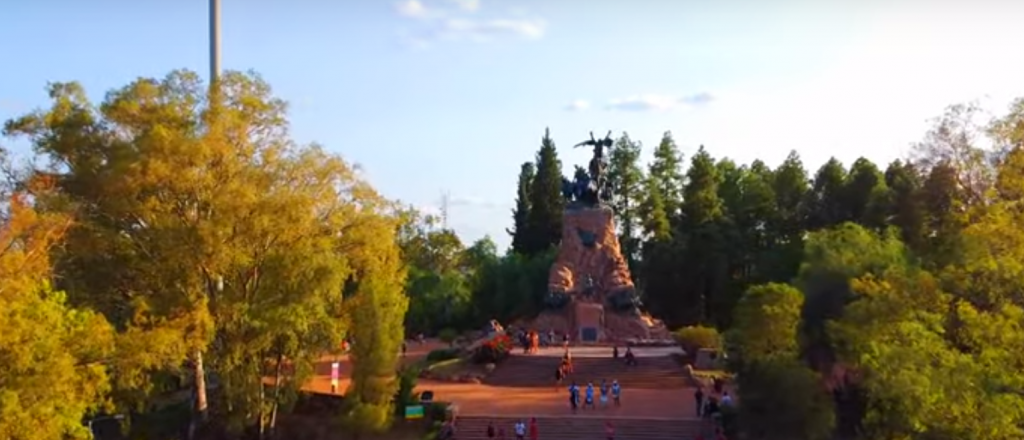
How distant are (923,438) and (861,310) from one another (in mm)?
4678

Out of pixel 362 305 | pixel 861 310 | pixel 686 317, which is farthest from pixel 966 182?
pixel 686 317

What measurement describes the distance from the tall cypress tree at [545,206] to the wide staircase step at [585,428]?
39.6 metres

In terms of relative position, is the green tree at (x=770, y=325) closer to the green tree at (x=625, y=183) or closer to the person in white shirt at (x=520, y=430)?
the person in white shirt at (x=520, y=430)

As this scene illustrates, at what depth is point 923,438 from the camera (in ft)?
60.2

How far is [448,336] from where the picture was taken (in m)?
63.3

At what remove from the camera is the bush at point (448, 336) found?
2462 inches

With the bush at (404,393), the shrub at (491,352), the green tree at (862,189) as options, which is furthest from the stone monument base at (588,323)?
the bush at (404,393)

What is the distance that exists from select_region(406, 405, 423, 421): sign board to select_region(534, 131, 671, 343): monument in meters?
17.2

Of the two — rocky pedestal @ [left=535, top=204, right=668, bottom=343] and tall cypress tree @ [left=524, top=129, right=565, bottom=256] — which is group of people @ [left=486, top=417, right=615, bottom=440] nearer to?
rocky pedestal @ [left=535, top=204, right=668, bottom=343]

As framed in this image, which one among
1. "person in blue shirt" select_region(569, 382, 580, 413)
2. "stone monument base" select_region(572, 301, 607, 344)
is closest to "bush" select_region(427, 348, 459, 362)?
"stone monument base" select_region(572, 301, 607, 344)

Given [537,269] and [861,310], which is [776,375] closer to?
[861,310]

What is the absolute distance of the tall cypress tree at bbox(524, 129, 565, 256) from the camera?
75125 mm

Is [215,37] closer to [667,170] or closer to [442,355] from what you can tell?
[442,355]

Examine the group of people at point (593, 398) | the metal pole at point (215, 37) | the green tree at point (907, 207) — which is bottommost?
the group of people at point (593, 398)
